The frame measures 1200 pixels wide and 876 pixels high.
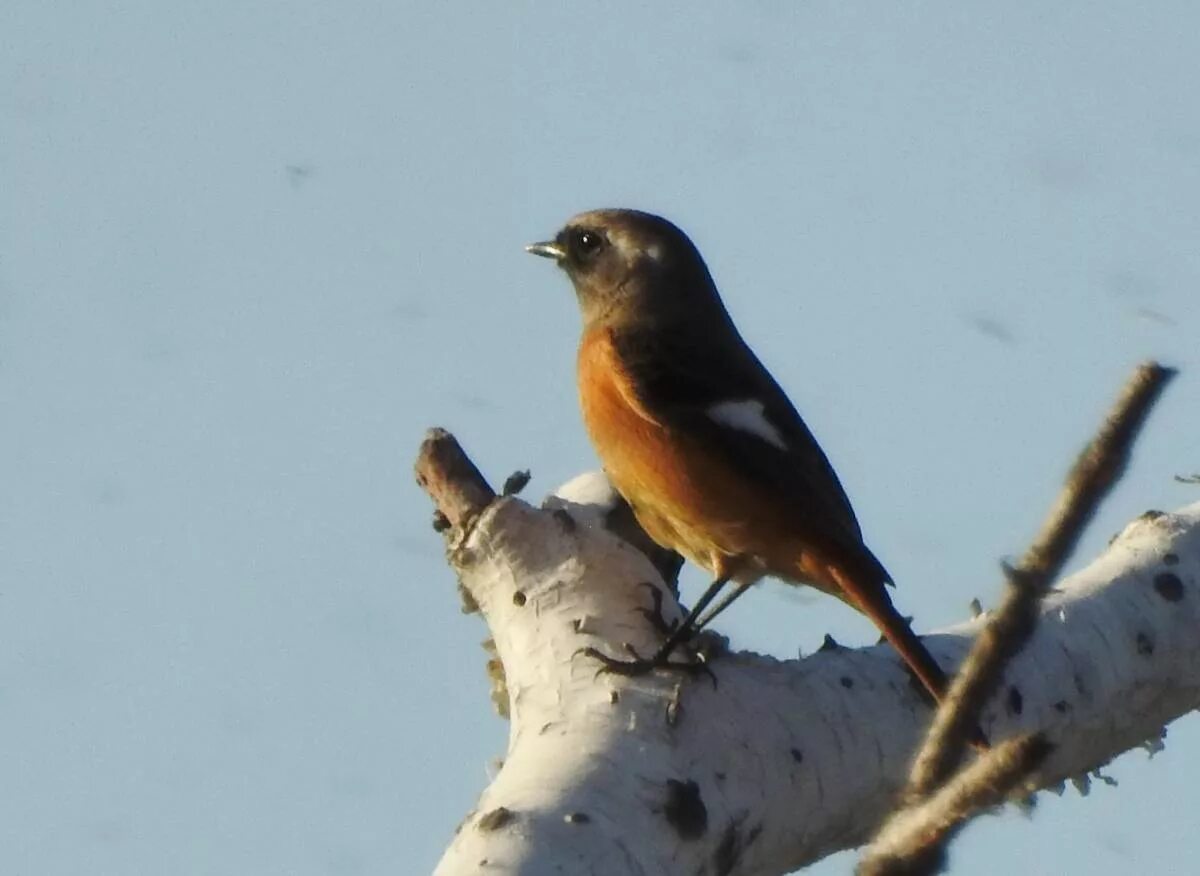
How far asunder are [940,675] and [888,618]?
39 cm

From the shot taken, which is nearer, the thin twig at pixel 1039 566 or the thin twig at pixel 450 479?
the thin twig at pixel 1039 566

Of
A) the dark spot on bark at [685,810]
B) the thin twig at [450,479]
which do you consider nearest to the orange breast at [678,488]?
the thin twig at [450,479]

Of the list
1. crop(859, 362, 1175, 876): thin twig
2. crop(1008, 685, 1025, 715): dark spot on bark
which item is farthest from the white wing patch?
crop(859, 362, 1175, 876): thin twig

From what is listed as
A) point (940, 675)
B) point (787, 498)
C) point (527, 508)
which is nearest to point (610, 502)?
point (787, 498)

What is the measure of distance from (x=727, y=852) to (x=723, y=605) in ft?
5.50

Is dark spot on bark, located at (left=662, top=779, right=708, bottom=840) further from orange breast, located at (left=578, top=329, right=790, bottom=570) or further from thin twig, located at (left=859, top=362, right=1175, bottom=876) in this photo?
thin twig, located at (left=859, top=362, right=1175, bottom=876)

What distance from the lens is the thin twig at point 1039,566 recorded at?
1.50 metres

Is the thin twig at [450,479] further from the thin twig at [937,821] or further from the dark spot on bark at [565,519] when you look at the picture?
the thin twig at [937,821]

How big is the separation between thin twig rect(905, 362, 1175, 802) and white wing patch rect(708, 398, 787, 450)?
13.7ft

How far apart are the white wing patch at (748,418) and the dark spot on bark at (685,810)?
2.14 m

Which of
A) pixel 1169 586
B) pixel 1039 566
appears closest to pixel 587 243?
pixel 1169 586

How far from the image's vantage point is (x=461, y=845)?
3.35 meters

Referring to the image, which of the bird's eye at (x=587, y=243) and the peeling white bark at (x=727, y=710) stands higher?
the bird's eye at (x=587, y=243)

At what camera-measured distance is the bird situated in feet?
18.1
